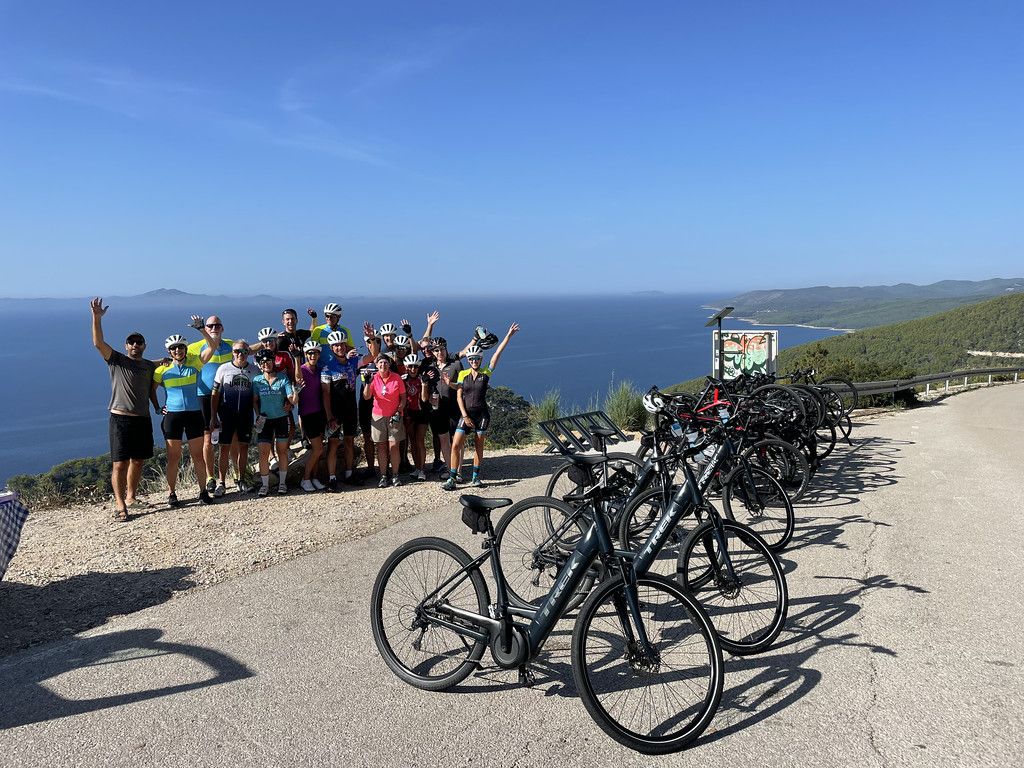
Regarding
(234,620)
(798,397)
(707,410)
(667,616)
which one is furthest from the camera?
(798,397)

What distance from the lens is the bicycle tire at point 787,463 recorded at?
654cm

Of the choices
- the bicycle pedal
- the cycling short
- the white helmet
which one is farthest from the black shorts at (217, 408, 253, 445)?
the bicycle pedal

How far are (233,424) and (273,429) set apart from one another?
0.43 meters

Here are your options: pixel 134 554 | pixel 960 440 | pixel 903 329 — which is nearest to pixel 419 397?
pixel 134 554

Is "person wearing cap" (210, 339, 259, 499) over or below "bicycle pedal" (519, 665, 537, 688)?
over

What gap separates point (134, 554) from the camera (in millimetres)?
6109

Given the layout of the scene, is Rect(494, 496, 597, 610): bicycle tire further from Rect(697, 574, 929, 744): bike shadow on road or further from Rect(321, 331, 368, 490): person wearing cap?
Rect(321, 331, 368, 490): person wearing cap

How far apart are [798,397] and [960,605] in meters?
3.61

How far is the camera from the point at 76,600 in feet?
16.7

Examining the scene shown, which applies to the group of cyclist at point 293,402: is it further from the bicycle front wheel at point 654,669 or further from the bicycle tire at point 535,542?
the bicycle front wheel at point 654,669

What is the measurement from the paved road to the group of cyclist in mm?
2640

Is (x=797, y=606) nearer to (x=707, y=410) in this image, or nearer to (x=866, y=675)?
(x=866, y=675)

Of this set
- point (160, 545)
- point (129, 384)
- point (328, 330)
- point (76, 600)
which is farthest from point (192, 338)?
point (76, 600)

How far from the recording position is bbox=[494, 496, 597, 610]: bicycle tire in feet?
15.0
